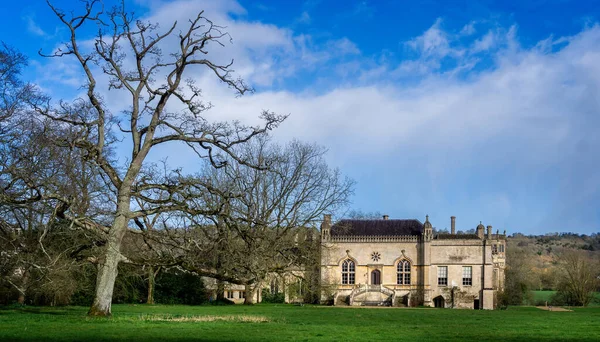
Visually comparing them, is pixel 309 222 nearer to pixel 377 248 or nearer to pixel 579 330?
pixel 377 248

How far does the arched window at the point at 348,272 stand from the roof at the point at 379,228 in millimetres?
2439

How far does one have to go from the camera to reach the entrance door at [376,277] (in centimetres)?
5462

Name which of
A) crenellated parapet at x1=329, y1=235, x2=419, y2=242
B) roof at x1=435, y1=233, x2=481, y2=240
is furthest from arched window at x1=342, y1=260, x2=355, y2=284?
roof at x1=435, y1=233, x2=481, y2=240

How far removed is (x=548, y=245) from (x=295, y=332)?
6566 inches

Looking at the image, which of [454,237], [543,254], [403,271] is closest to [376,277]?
[403,271]

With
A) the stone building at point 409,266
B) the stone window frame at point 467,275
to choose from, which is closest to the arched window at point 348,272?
the stone building at point 409,266

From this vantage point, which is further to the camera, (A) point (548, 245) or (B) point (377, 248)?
(A) point (548, 245)

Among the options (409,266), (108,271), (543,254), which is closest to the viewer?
(108,271)

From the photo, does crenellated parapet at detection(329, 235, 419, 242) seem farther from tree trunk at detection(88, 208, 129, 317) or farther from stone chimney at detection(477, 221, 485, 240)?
tree trunk at detection(88, 208, 129, 317)

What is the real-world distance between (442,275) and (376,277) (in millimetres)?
5372

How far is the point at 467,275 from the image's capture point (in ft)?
176

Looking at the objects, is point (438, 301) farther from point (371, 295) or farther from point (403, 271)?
point (371, 295)

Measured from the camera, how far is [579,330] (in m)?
19.1

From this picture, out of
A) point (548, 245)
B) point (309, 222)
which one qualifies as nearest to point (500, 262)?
point (309, 222)
